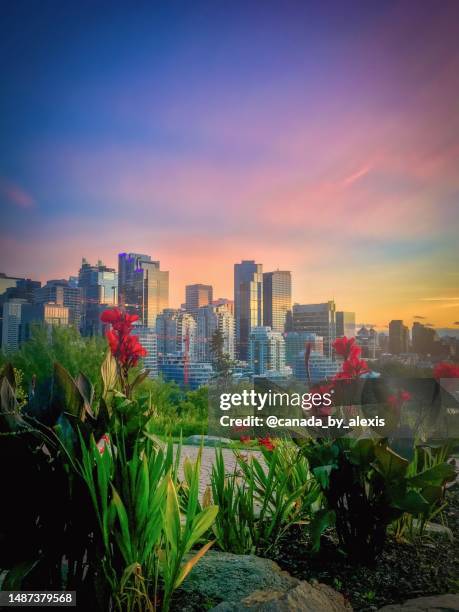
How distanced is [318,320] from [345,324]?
0.15 metres

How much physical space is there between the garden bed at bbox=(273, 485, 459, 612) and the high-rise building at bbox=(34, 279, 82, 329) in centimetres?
198

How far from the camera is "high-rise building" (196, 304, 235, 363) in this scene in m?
2.98

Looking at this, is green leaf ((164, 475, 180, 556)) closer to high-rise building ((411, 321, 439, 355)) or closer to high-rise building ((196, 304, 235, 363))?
high-rise building ((411, 321, 439, 355))

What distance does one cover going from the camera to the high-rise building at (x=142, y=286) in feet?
9.41

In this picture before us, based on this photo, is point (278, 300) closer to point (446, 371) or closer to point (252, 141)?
point (252, 141)

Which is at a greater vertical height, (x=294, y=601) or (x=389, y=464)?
(x=389, y=464)

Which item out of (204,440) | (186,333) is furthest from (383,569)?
(204,440)

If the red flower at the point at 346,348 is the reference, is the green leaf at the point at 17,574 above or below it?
below

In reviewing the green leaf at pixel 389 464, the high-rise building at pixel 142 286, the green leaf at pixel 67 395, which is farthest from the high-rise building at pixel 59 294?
the green leaf at pixel 389 464

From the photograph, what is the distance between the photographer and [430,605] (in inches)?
48.4

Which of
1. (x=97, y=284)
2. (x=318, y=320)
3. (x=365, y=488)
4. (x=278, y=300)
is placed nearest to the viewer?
(x=365, y=488)

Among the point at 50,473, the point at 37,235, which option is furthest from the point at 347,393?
the point at 37,235

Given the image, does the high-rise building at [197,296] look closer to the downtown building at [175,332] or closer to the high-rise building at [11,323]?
the downtown building at [175,332]

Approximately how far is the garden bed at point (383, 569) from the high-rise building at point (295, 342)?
118cm
